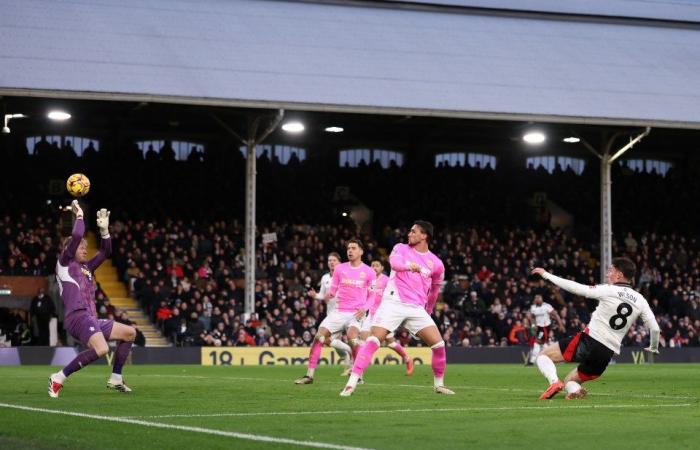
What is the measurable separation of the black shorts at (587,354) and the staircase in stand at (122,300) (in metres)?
23.4

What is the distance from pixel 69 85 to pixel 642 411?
83.2ft

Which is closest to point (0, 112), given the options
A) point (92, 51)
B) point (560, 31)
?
point (92, 51)

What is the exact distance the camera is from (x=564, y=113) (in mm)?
41250

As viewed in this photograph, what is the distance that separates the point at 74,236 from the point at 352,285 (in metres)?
7.24

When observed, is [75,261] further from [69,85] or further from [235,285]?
[235,285]

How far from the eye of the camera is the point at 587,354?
1533 cm

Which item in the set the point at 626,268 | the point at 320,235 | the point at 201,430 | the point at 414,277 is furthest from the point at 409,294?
the point at 320,235

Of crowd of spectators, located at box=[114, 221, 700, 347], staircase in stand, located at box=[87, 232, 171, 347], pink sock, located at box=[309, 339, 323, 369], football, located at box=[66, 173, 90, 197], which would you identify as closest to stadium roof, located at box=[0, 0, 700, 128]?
crowd of spectators, located at box=[114, 221, 700, 347]

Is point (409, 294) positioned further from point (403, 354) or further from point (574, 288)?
point (403, 354)

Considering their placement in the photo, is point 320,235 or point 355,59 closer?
point 355,59

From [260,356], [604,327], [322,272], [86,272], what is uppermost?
[322,272]

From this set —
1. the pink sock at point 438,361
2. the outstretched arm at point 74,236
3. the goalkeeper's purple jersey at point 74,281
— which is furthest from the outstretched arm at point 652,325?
the outstretched arm at point 74,236

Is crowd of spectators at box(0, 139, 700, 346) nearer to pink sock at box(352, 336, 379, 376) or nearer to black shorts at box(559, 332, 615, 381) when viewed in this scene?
pink sock at box(352, 336, 379, 376)

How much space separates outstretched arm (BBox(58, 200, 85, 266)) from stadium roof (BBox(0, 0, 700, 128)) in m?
20.4
